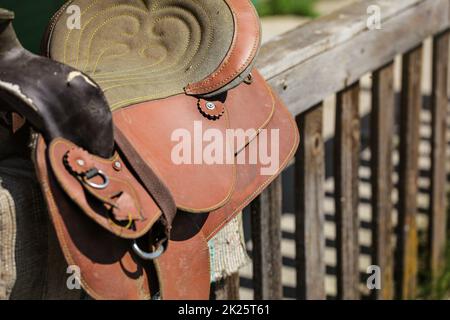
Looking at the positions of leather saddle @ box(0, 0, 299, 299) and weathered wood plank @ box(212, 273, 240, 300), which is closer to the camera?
leather saddle @ box(0, 0, 299, 299)

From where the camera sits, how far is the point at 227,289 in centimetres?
232

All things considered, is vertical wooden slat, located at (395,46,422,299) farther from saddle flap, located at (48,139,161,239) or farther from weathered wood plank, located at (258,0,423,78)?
saddle flap, located at (48,139,161,239)

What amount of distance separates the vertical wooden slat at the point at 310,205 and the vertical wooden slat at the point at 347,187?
190 millimetres

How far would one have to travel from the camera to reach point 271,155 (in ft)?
6.20

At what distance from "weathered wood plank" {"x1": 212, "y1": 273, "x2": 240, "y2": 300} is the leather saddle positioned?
0.51m

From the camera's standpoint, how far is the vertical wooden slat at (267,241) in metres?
2.40

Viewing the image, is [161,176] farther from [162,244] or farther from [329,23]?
[329,23]

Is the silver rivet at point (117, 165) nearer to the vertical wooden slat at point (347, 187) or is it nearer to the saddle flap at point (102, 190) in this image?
the saddle flap at point (102, 190)

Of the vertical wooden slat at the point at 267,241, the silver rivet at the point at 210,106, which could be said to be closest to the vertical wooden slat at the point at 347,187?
the vertical wooden slat at the point at 267,241

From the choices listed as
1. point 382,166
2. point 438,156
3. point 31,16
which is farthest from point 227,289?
point 31,16

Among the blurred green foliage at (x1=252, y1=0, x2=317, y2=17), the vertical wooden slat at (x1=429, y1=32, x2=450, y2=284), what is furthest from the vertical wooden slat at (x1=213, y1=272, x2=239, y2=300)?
the blurred green foliage at (x1=252, y1=0, x2=317, y2=17)

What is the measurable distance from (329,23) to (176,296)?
1.30 meters

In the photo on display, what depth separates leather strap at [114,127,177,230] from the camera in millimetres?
1559
